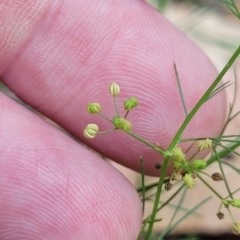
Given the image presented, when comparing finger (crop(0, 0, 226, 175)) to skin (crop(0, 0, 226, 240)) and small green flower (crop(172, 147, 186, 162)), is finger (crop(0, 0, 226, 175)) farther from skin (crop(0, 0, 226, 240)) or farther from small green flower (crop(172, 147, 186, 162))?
small green flower (crop(172, 147, 186, 162))

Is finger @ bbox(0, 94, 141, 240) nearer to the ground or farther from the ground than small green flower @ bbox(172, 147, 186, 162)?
nearer to the ground

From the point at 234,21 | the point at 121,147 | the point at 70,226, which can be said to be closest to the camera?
the point at 70,226

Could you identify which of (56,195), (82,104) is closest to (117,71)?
(82,104)

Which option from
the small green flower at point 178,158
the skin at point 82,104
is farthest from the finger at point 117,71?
the small green flower at point 178,158

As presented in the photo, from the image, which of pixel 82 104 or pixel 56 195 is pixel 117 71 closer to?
pixel 82 104

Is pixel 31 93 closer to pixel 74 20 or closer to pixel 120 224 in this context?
pixel 74 20

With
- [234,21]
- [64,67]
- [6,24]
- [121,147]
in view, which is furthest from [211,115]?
[234,21]

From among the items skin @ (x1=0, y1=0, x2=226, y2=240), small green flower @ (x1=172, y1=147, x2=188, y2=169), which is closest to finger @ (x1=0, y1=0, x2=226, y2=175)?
skin @ (x1=0, y1=0, x2=226, y2=240)
